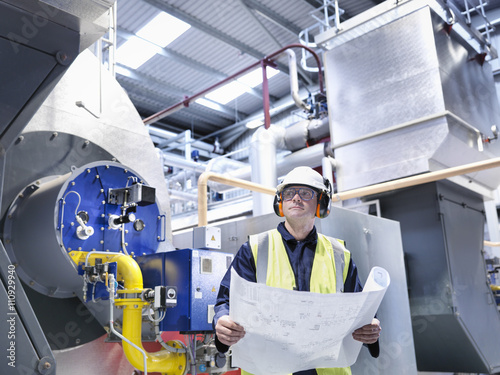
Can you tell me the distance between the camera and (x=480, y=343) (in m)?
4.00

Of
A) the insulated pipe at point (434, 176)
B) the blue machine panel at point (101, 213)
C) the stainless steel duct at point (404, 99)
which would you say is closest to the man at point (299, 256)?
the blue machine panel at point (101, 213)

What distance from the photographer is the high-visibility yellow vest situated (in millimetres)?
1561

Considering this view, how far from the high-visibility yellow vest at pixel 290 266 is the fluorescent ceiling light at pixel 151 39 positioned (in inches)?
241

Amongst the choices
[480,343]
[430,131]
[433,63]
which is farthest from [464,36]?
[480,343]

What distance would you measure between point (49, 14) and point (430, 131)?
3317 mm

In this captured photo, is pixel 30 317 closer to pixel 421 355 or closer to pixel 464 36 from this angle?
pixel 421 355

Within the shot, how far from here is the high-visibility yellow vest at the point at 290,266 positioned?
1.56 meters

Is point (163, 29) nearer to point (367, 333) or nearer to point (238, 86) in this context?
point (238, 86)

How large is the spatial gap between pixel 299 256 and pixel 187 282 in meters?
0.76

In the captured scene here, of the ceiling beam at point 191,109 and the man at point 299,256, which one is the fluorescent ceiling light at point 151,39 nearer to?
the ceiling beam at point 191,109

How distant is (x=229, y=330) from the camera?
1271 millimetres

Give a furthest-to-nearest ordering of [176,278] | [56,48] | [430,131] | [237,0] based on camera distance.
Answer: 1. [237,0]
2. [430,131]
3. [176,278]
4. [56,48]

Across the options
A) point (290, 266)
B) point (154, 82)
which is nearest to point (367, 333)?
point (290, 266)

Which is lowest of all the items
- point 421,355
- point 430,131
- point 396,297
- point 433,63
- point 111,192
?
point 421,355
